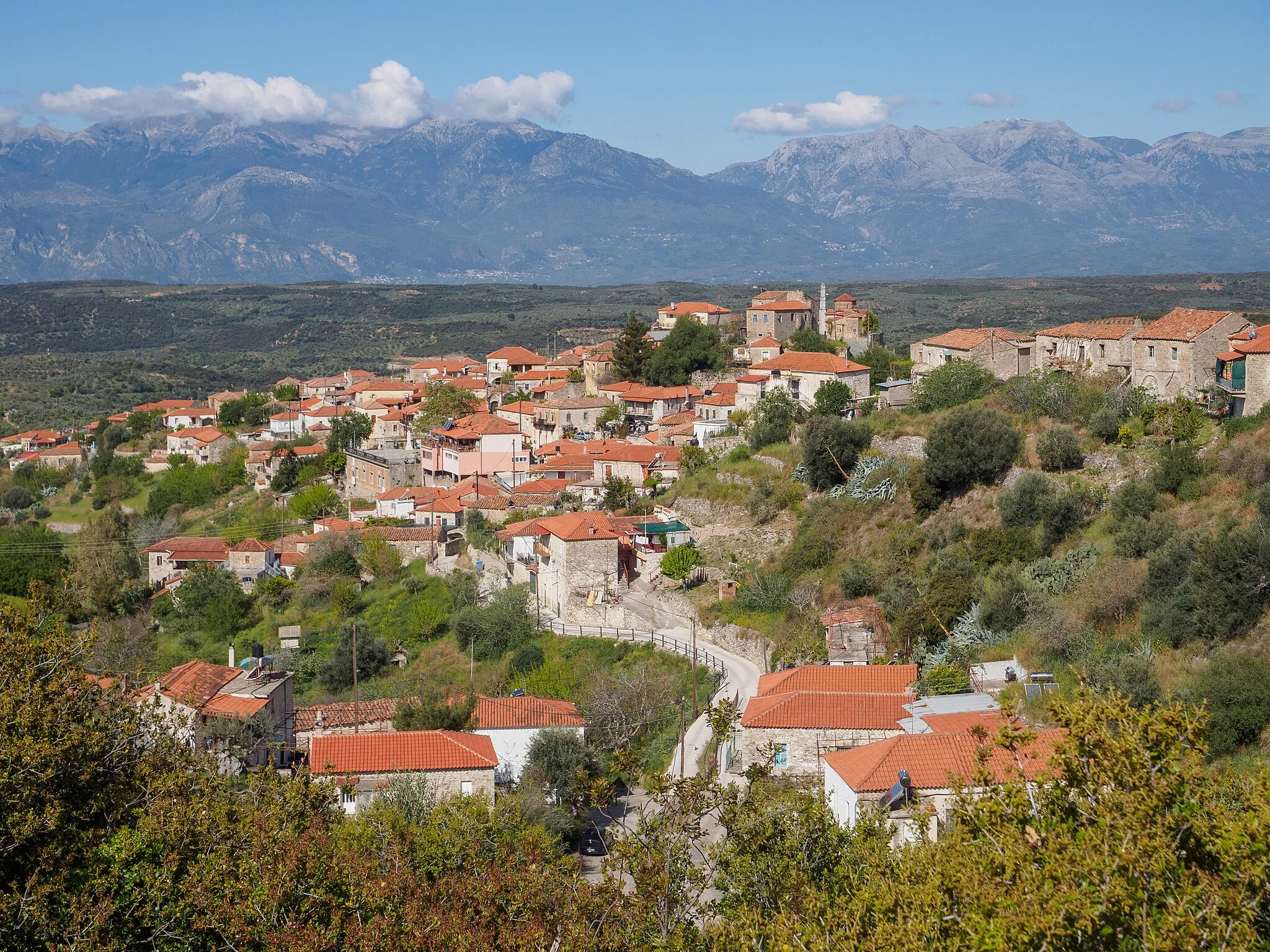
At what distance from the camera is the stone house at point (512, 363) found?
72.9 m

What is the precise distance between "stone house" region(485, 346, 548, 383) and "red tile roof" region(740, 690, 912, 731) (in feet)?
157

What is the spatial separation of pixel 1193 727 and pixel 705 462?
33870 mm

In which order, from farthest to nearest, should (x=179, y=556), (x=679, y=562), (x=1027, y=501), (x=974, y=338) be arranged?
(x=179, y=556)
(x=974, y=338)
(x=679, y=562)
(x=1027, y=501)

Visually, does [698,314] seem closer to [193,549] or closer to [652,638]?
[193,549]

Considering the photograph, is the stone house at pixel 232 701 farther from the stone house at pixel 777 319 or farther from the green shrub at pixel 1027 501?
the stone house at pixel 777 319

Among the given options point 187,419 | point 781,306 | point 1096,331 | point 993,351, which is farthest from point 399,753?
point 187,419

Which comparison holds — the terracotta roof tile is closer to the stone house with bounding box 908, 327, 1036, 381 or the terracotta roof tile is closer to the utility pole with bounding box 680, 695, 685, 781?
the utility pole with bounding box 680, 695, 685, 781

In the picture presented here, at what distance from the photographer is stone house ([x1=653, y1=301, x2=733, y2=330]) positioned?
67062 millimetres

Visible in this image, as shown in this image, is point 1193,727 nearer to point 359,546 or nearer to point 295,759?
point 295,759

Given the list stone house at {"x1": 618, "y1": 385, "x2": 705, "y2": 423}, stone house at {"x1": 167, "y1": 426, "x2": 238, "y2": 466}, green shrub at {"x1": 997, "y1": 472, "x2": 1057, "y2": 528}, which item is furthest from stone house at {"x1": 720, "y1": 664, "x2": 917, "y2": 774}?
stone house at {"x1": 167, "y1": 426, "x2": 238, "y2": 466}

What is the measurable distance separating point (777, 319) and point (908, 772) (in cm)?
4202

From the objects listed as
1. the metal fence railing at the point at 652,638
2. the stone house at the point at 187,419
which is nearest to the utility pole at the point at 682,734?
the metal fence railing at the point at 652,638

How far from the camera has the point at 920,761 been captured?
66.5 ft

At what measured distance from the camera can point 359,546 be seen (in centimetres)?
4709
